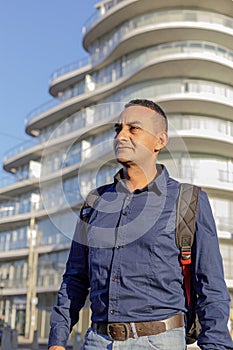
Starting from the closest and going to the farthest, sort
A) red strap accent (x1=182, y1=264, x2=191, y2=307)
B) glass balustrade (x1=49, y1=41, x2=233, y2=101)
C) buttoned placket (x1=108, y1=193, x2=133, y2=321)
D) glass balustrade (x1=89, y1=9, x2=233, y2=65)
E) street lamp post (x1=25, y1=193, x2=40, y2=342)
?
buttoned placket (x1=108, y1=193, x2=133, y2=321), red strap accent (x1=182, y1=264, x2=191, y2=307), glass balustrade (x1=49, y1=41, x2=233, y2=101), glass balustrade (x1=89, y1=9, x2=233, y2=65), street lamp post (x1=25, y1=193, x2=40, y2=342)

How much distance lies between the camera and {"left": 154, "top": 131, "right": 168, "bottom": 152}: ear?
269 centimetres

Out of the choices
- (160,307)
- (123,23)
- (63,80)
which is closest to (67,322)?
(160,307)

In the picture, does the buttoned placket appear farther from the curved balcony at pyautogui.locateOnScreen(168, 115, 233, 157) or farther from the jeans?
the curved balcony at pyautogui.locateOnScreen(168, 115, 233, 157)

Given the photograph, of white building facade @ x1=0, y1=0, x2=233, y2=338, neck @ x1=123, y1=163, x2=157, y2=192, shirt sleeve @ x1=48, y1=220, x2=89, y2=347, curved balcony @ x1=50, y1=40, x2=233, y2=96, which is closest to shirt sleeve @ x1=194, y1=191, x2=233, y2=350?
neck @ x1=123, y1=163, x2=157, y2=192

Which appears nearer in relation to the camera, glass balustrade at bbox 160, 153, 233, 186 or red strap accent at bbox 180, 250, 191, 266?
red strap accent at bbox 180, 250, 191, 266

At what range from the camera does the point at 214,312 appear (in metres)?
2.30

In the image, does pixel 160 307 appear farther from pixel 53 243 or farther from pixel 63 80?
pixel 63 80

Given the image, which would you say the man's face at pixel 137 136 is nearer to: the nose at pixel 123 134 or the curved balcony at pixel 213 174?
the nose at pixel 123 134

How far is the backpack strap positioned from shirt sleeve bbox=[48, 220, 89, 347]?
51 cm

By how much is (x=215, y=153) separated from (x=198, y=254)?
32.2 meters

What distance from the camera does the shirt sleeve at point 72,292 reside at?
8.53ft

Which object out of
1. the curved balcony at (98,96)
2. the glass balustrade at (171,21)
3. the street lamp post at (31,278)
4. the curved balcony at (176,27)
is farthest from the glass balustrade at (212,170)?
the street lamp post at (31,278)

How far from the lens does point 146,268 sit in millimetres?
2420

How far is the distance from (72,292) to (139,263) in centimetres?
47
